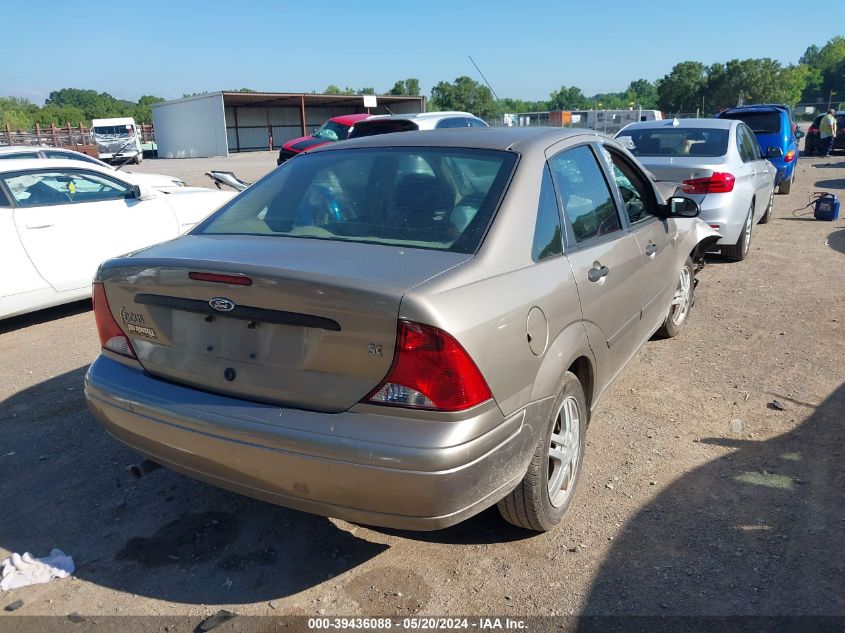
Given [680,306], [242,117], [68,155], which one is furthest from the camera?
[242,117]

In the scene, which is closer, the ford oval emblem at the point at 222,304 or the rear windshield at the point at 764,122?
the ford oval emblem at the point at 222,304

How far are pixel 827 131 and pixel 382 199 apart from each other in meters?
26.8

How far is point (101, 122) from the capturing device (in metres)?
39.8

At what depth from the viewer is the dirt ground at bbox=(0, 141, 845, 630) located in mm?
2682

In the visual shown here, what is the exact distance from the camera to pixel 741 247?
8.19 metres

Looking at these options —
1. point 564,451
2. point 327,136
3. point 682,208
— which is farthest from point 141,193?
point 327,136

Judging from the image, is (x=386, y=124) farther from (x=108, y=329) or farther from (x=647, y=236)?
(x=108, y=329)

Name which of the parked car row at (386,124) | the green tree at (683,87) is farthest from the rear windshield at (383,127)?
the green tree at (683,87)

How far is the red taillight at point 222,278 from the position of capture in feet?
8.04

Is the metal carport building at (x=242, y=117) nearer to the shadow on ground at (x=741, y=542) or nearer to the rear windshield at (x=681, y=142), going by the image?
the rear windshield at (x=681, y=142)

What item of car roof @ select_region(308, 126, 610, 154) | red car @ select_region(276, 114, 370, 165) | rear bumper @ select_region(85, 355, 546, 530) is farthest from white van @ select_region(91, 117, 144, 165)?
rear bumper @ select_region(85, 355, 546, 530)

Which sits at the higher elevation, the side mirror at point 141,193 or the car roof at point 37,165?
the car roof at point 37,165

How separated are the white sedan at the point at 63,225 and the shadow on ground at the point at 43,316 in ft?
1.35

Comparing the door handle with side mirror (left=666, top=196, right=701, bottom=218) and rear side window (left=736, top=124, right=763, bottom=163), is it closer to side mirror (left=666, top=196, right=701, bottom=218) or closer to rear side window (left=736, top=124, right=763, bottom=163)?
side mirror (left=666, top=196, right=701, bottom=218)
